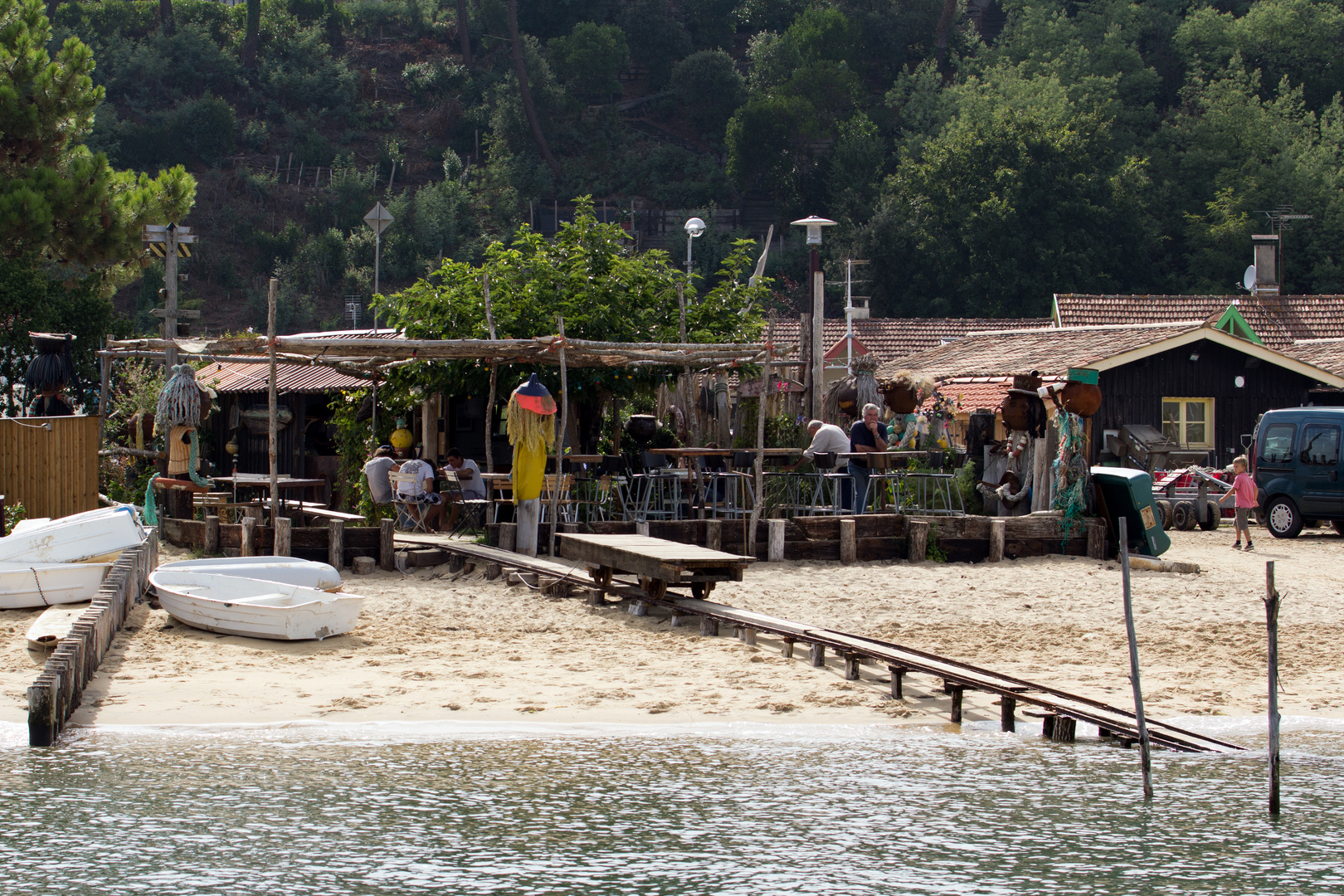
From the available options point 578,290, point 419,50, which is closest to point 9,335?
point 578,290

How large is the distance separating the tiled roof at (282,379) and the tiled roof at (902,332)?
1732cm

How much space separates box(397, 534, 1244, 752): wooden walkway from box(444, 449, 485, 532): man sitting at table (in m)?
4.60

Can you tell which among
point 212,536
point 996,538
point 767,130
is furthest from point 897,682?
point 767,130

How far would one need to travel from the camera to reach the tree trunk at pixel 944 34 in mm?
71125

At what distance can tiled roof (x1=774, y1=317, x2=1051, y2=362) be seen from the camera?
38344 mm

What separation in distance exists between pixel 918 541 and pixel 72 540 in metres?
9.59

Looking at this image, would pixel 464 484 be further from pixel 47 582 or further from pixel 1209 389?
pixel 1209 389

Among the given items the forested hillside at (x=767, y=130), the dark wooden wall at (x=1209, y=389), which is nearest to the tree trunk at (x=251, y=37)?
the forested hillside at (x=767, y=130)

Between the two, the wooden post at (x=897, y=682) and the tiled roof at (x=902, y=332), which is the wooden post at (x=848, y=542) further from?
the tiled roof at (x=902, y=332)

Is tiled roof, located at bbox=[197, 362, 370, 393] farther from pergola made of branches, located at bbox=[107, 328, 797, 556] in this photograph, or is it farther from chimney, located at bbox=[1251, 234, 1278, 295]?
chimney, located at bbox=[1251, 234, 1278, 295]

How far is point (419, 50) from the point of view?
246ft

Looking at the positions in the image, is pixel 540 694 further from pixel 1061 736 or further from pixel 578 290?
pixel 578 290

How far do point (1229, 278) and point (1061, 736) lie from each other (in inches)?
1875

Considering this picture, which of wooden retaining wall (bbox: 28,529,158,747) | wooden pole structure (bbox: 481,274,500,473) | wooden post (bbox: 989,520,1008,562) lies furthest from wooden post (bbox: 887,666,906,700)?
wooden pole structure (bbox: 481,274,500,473)
